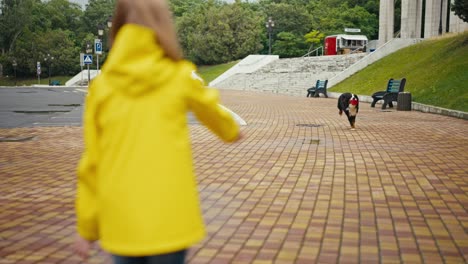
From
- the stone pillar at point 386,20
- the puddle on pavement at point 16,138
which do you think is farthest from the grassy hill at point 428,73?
the puddle on pavement at point 16,138

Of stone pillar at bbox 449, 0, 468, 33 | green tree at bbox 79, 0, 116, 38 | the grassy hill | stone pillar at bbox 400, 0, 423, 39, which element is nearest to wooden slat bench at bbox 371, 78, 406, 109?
the grassy hill

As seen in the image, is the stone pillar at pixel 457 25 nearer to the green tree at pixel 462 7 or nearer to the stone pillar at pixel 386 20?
the stone pillar at pixel 386 20

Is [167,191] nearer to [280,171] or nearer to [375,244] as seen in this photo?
[375,244]

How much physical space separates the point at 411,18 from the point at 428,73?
724 inches

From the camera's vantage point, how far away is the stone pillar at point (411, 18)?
134 ft

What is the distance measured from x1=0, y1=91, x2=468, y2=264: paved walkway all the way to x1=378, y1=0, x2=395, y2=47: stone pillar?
3476cm

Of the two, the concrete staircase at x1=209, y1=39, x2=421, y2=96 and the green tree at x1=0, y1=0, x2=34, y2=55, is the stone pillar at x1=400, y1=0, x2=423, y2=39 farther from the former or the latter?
the green tree at x1=0, y1=0, x2=34, y2=55

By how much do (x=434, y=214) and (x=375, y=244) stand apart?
1.26 meters

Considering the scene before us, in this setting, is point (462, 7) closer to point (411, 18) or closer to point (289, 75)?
point (411, 18)

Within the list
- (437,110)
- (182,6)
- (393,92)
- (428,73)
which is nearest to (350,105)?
(437,110)

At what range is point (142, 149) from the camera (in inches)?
67.6

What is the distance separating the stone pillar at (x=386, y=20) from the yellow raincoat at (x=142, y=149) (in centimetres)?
4420

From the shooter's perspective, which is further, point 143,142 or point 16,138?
point 16,138

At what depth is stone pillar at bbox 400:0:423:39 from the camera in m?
40.8
